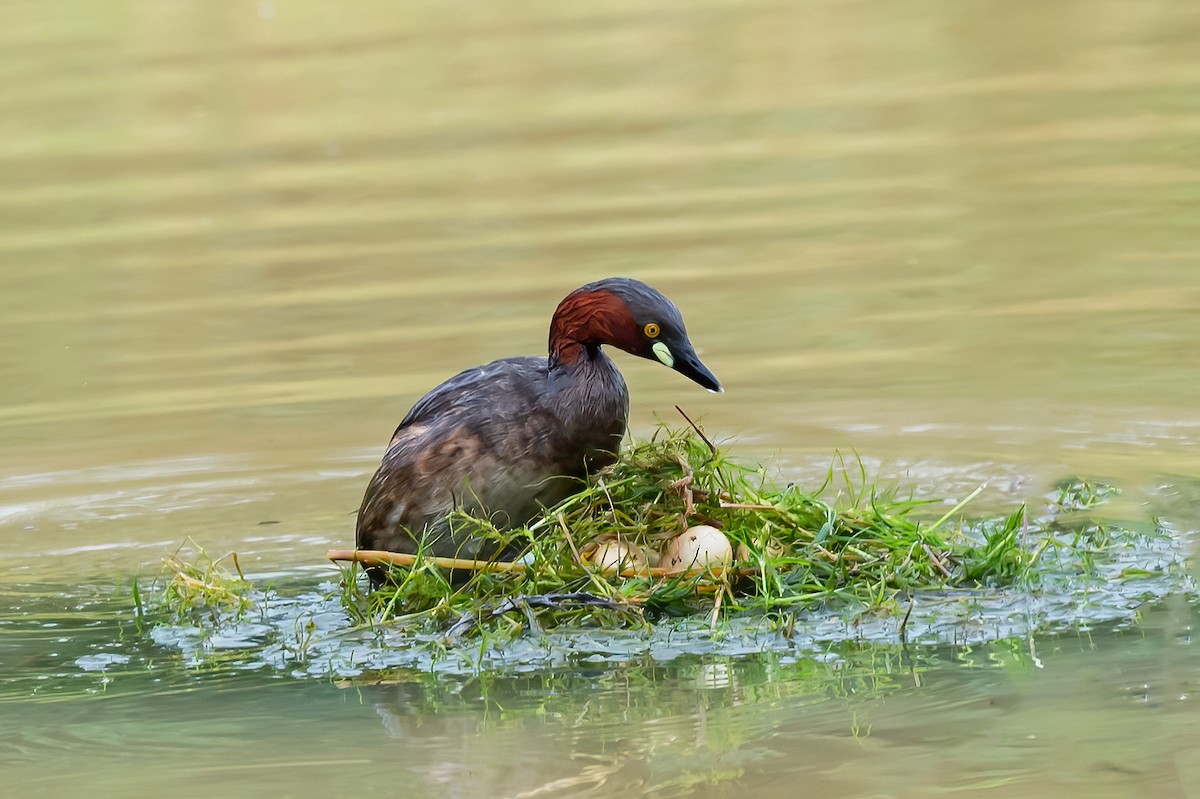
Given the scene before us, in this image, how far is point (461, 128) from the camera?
765 inches

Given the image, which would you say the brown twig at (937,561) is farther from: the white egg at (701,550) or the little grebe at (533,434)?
the little grebe at (533,434)

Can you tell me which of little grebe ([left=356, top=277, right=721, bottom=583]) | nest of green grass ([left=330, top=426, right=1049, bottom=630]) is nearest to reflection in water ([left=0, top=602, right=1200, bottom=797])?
nest of green grass ([left=330, top=426, right=1049, bottom=630])

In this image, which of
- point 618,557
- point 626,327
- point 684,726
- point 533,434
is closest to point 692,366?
point 626,327

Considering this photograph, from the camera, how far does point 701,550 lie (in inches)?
281

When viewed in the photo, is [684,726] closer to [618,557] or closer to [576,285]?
[618,557]

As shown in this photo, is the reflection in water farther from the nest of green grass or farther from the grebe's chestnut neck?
the grebe's chestnut neck

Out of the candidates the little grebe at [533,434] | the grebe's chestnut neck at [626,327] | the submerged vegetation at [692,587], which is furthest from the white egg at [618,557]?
the grebe's chestnut neck at [626,327]

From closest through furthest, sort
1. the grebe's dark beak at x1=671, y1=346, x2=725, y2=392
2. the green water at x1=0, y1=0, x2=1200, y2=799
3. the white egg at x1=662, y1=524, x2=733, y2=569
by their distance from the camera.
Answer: the green water at x1=0, y1=0, x2=1200, y2=799 < the white egg at x1=662, y1=524, x2=733, y2=569 < the grebe's dark beak at x1=671, y1=346, x2=725, y2=392

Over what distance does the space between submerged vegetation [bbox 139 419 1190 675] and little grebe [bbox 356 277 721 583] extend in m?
0.11

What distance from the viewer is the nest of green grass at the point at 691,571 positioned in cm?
702

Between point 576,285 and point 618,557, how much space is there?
18.6ft

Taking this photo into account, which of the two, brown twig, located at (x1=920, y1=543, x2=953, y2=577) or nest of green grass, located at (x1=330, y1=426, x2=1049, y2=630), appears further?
brown twig, located at (x1=920, y1=543, x2=953, y2=577)

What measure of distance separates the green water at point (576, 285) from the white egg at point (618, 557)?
44 cm

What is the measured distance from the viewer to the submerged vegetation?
273 inches
